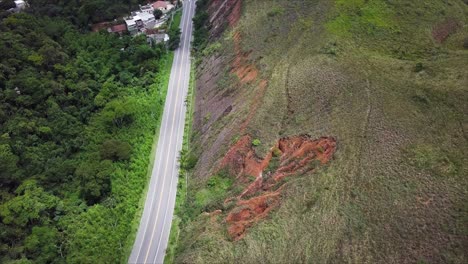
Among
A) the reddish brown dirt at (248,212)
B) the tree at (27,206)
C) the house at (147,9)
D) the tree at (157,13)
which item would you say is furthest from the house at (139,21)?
the reddish brown dirt at (248,212)

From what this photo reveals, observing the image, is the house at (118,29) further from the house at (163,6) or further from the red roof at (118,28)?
the house at (163,6)

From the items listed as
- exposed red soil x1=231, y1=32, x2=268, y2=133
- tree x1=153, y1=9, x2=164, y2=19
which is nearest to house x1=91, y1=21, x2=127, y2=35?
tree x1=153, y1=9, x2=164, y2=19

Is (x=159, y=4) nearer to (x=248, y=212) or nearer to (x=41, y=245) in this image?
(x=41, y=245)

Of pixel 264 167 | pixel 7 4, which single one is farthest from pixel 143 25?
pixel 264 167

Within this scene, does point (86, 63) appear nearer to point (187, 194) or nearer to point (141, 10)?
point (141, 10)

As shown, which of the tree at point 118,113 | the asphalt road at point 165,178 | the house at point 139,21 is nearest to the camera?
the asphalt road at point 165,178

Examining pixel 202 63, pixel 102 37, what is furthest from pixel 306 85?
pixel 102 37
